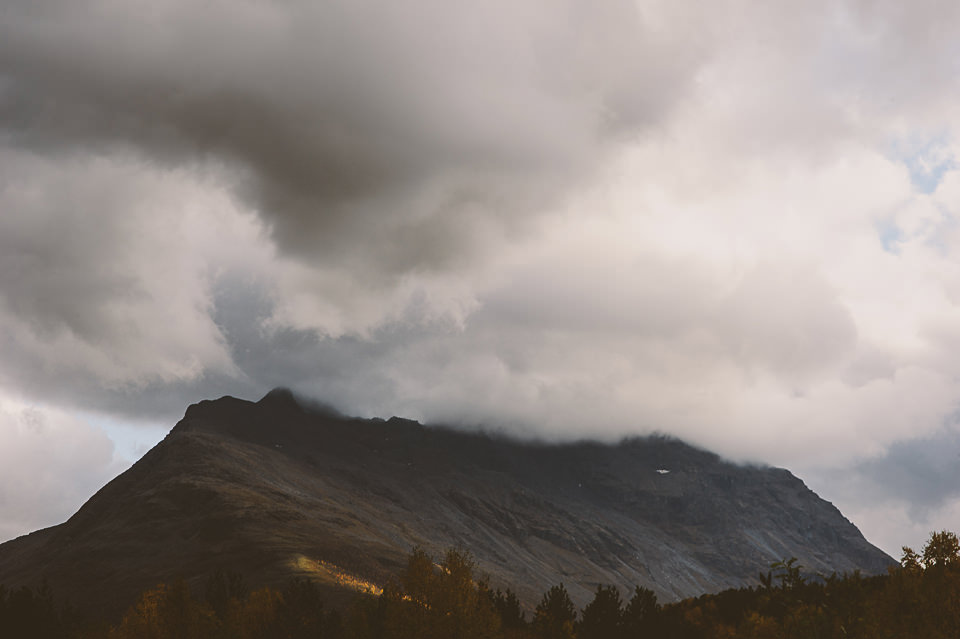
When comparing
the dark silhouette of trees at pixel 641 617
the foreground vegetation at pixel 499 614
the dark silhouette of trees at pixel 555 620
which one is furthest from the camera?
the dark silhouette of trees at pixel 641 617

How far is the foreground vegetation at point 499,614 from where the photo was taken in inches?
1941

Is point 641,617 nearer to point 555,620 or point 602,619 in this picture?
point 602,619

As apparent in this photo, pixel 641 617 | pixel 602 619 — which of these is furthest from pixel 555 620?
pixel 641 617

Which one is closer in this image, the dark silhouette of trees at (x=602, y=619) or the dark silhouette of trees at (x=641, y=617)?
the dark silhouette of trees at (x=641, y=617)

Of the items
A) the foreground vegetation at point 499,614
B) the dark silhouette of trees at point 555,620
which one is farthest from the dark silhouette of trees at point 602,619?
the dark silhouette of trees at point 555,620

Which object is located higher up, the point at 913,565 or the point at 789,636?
the point at 913,565

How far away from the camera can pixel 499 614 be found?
79875 mm

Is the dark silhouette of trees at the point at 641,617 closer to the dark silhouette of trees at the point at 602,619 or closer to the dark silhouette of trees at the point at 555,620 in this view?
the dark silhouette of trees at the point at 602,619

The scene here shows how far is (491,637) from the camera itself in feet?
206

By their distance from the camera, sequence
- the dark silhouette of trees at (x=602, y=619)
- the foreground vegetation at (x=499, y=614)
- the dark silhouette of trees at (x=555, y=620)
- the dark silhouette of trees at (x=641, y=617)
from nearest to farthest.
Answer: the foreground vegetation at (x=499, y=614), the dark silhouette of trees at (x=555, y=620), the dark silhouette of trees at (x=641, y=617), the dark silhouette of trees at (x=602, y=619)

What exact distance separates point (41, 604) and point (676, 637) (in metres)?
64.8

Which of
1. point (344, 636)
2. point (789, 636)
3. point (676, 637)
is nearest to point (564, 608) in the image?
point (676, 637)

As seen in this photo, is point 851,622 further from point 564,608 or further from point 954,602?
point 564,608

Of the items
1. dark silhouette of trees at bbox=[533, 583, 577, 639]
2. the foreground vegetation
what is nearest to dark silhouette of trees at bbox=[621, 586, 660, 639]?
the foreground vegetation
